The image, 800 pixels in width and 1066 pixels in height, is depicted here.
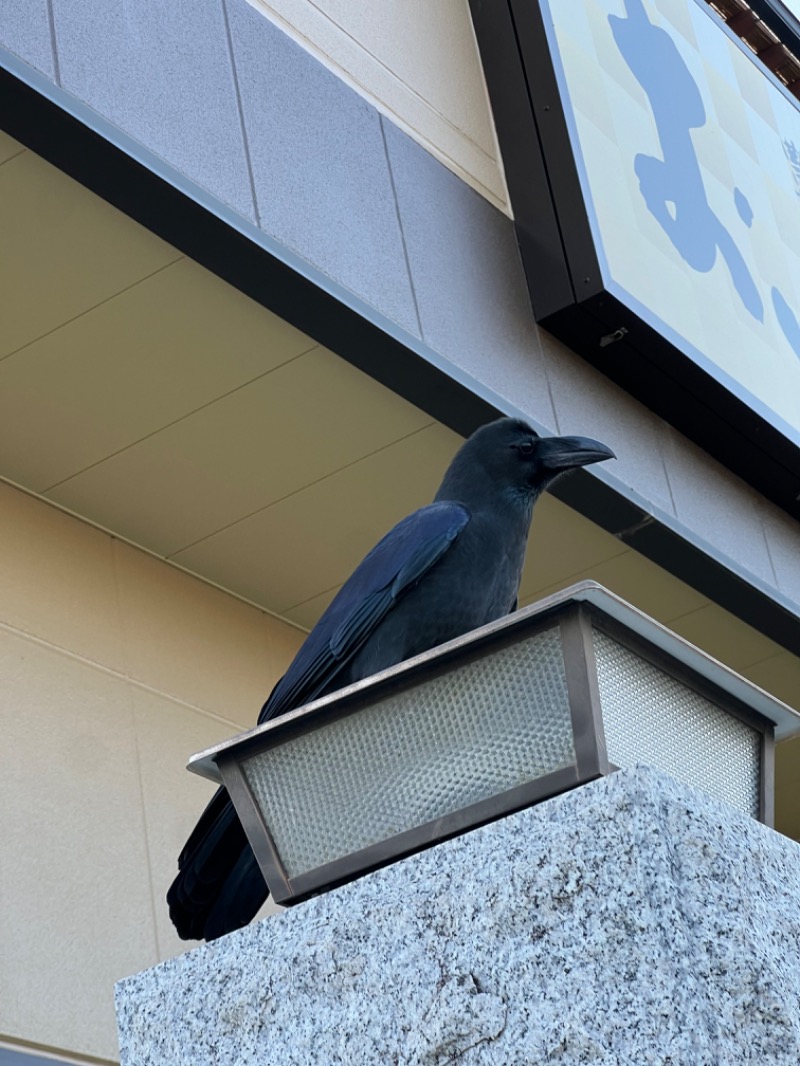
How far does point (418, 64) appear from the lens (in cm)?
566

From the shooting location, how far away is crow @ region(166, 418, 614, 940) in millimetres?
2885

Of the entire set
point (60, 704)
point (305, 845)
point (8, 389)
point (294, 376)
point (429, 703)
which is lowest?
point (60, 704)

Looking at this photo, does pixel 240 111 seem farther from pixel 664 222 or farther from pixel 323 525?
pixel 664 222

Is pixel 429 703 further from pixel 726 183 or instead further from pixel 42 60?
pixel 726 183

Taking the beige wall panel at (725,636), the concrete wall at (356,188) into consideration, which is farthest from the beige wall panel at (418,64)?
the beige wall panel at (725,636)

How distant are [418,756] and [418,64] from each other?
13.8ft

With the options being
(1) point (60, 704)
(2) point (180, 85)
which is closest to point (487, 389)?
(2) point (180, 85)

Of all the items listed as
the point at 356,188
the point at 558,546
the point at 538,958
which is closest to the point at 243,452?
the point at 356,188

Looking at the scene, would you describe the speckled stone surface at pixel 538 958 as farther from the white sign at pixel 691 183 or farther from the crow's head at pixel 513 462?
the white sign at pixel 691 183

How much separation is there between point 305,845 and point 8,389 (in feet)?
8.71

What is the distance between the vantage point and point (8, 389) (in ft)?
14.2

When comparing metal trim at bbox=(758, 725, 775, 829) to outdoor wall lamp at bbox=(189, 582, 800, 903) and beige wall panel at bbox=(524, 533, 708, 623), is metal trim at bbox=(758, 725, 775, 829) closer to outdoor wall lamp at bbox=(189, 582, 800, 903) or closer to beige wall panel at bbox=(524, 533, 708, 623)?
outdoor wall lamp at bbox=(189, 582, 800, 903)

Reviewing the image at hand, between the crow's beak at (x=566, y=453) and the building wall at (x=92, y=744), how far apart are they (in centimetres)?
175

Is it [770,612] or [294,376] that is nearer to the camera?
[294,376]
